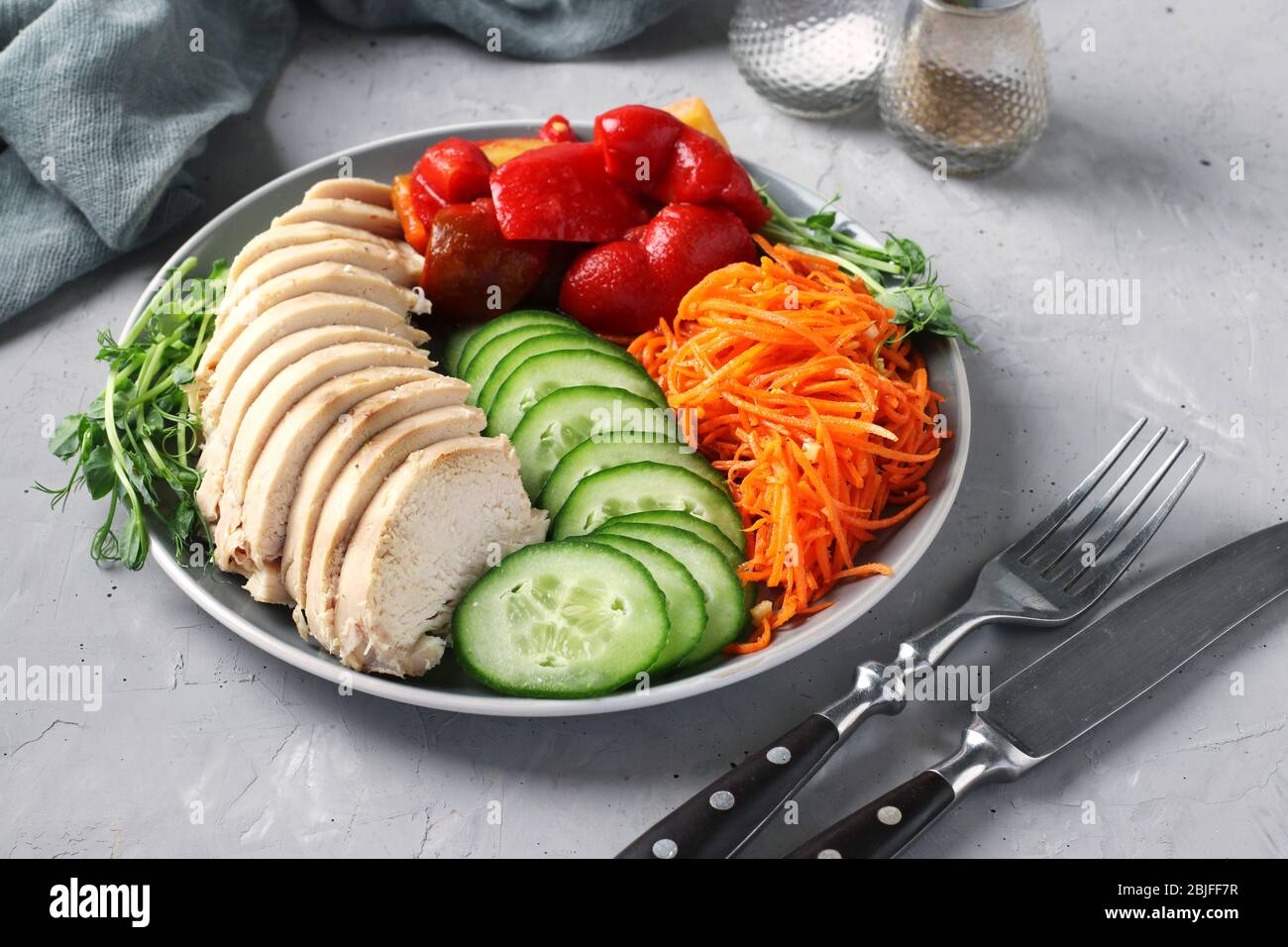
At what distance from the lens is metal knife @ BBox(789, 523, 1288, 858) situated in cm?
261

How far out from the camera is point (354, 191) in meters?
3.79

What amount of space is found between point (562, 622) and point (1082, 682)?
1.23 metres

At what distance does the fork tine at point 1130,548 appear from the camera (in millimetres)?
3176

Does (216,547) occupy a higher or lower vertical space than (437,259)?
lower

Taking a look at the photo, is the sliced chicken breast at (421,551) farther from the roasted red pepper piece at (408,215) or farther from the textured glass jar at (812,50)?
the textured glass jar at (812,50)

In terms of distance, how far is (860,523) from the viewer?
3141 mm

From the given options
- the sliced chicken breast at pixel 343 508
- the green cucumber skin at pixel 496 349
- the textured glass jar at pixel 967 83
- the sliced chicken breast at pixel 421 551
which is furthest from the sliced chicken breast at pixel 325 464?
the textured glass jar at pixel 967 83

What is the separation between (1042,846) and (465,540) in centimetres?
151

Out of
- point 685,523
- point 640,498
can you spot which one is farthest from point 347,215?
point 685,523

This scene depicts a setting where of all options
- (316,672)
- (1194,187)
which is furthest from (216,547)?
(1194,187)

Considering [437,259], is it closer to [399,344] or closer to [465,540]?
[399,344]

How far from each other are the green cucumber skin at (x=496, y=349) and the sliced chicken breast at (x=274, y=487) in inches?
18.2

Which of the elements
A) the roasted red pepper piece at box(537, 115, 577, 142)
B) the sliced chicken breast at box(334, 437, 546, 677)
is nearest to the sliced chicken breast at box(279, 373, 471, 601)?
the sliced chicken breast at box(334, 437, 546, 677)

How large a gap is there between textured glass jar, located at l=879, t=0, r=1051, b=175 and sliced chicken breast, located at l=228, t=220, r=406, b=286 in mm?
2007
